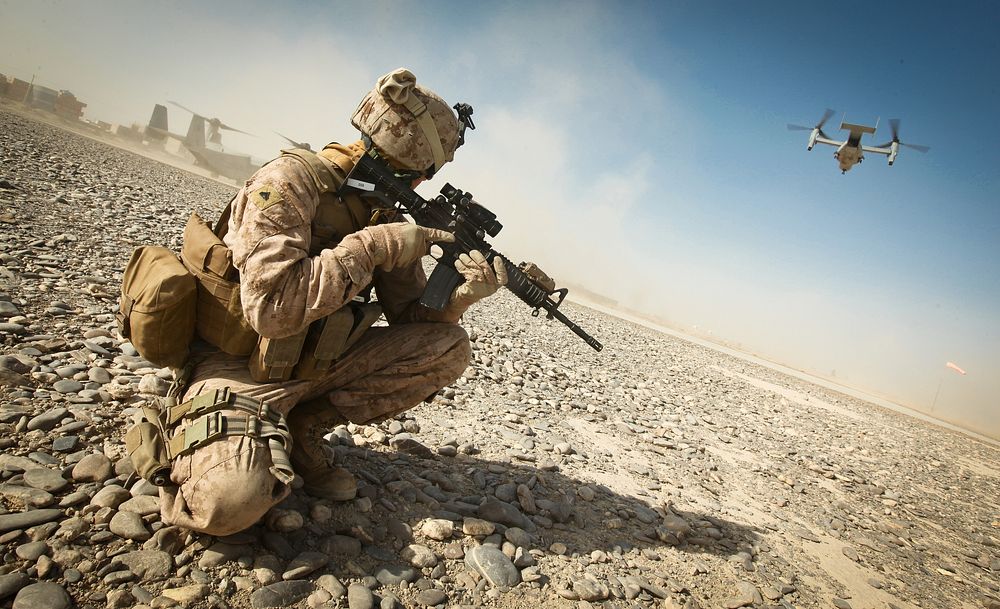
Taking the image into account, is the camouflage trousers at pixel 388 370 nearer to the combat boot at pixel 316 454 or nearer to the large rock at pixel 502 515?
the combat boot at pixel 316 454

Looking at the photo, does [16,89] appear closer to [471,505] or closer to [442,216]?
[442,216]

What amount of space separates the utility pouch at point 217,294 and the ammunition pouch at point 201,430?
338 millimetres

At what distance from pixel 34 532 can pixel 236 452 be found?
80 cm

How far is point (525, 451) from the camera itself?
4.40 m

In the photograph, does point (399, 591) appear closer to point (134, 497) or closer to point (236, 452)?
point (236, 452)

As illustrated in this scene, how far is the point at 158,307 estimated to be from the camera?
221 centimetres

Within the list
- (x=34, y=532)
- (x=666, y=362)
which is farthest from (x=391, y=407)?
(x=666, y=362)

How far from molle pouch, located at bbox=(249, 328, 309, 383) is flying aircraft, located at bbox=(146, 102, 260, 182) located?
4013 centimetres

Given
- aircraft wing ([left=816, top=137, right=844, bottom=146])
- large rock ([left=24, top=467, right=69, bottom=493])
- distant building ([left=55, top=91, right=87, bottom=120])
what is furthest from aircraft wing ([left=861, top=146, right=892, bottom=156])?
distant building ([left=55, top=91, right=87, bottom=120])

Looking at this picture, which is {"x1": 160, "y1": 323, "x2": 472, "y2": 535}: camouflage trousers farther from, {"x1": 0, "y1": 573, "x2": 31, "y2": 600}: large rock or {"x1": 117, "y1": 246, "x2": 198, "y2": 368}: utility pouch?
{"x1": 0, "y1": 573, "x2": 31, "y2": 600}: large rock

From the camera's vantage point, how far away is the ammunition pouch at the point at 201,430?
206 centimetres

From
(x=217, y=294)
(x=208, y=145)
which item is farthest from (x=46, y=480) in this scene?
(x=208, y=145)

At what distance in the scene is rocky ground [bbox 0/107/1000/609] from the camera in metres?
2.01

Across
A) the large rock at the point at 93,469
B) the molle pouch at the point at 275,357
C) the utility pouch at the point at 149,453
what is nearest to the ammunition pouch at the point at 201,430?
the utility pouch at the point at 149,453
